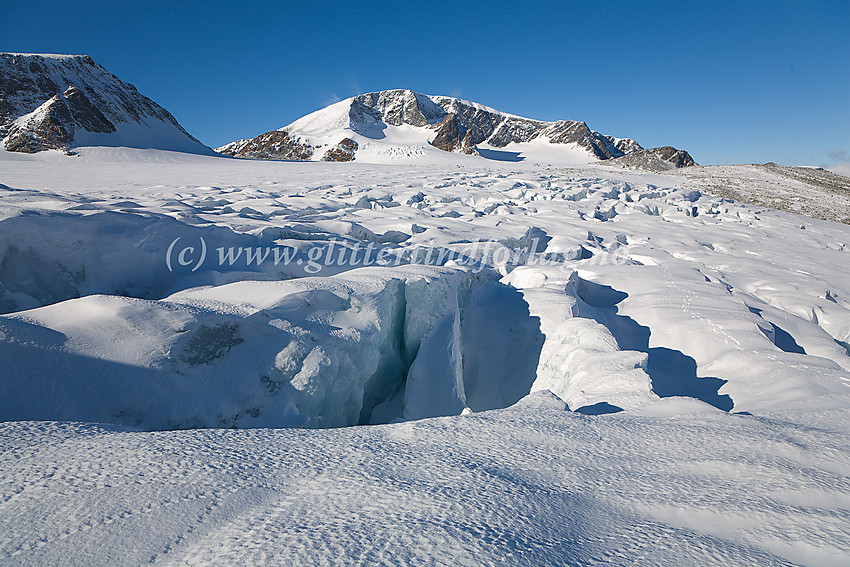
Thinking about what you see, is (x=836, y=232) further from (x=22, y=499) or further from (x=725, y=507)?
(x=22, y=499)

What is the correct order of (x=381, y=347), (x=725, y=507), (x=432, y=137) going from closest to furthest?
(x=725, y=507), (x=381, y=347), (x=432, y=137)

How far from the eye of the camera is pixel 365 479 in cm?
125

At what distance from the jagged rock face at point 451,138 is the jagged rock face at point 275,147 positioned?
1596 centimetres

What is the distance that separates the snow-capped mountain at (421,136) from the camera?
4238 centimetres

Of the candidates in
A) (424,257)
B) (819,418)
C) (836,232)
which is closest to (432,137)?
(836,232)

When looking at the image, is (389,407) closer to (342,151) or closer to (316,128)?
(342,151)

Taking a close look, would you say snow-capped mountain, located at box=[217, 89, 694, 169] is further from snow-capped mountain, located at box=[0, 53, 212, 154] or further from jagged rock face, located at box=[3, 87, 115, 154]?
jagged rock face, located at box=[3, 87, 115, 154]

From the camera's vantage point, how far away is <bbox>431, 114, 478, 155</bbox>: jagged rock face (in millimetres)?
49031

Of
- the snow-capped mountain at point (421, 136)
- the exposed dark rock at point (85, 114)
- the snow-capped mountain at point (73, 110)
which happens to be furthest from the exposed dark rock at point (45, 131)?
the snow-capped mountain at point (421, 136)

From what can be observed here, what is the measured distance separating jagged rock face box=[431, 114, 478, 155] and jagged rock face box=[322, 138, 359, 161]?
38.9 ft

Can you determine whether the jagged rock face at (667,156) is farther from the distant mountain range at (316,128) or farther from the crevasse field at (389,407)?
the crevasse field at (389,407)

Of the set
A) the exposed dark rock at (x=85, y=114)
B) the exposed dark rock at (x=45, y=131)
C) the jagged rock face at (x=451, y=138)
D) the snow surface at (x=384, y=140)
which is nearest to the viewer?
the exposed dark rock at (x=45, y=131)

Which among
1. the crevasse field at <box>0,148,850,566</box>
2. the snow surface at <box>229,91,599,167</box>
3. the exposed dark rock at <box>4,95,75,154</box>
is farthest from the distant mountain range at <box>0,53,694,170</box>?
the crevasse field at <box>0,148,850,566</box>

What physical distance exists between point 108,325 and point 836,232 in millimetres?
14643
